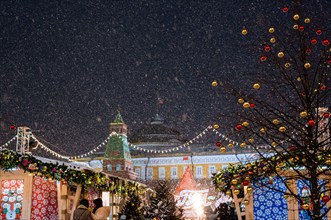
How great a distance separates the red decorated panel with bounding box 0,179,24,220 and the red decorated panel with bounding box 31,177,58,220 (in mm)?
374

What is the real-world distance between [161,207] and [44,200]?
544 cm

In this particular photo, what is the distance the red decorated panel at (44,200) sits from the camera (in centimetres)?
1363

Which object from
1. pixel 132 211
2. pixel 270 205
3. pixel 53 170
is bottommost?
pixel 132 211

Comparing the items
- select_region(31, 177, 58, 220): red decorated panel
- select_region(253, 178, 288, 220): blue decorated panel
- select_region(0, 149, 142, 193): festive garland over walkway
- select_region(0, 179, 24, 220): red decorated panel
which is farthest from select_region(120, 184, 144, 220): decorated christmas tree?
select_region(253, 178, 288, 220): blue decorated panel

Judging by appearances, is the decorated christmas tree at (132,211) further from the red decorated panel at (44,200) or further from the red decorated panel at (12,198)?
the red decorated panel at (12,198)

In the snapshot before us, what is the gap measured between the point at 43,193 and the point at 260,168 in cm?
638

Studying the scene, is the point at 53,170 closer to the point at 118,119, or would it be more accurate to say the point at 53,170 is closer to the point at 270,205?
the point at 270,205

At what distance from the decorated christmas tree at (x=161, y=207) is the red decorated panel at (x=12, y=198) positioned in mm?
6044

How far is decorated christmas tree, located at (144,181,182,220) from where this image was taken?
18031 millimetres

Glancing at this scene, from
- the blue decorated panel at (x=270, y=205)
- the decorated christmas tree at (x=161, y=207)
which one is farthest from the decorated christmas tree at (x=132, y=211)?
the blue decorated panel at (x=270, y=205)

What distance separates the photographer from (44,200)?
1406 centimetres

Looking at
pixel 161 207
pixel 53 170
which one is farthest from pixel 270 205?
pixel 53 170

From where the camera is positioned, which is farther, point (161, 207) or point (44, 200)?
point (161, 207)

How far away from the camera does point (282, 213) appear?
13023mm
